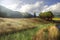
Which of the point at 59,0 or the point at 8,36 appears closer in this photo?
the point at 8,36

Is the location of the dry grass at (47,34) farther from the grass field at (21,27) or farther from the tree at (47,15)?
the tree at (47,15)

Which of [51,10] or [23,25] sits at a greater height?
[51,10]

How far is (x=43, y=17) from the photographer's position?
2.42m

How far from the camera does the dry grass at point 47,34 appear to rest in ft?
7.59

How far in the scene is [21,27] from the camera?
234 centimetres

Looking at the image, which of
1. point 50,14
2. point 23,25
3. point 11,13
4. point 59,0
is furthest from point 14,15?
point 59,0

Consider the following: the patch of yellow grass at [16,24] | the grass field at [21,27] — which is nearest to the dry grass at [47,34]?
the grass field at [21,27]

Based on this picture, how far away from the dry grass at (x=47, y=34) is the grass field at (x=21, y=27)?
6 cm

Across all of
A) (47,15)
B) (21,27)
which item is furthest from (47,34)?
(21,27)

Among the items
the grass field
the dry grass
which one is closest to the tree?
the grass field

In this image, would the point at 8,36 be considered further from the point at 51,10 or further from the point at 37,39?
the point at 51,10

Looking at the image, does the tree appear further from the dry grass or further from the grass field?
the dry grass

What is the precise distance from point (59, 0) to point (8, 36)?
108 centimetres

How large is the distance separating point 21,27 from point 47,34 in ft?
1.47
